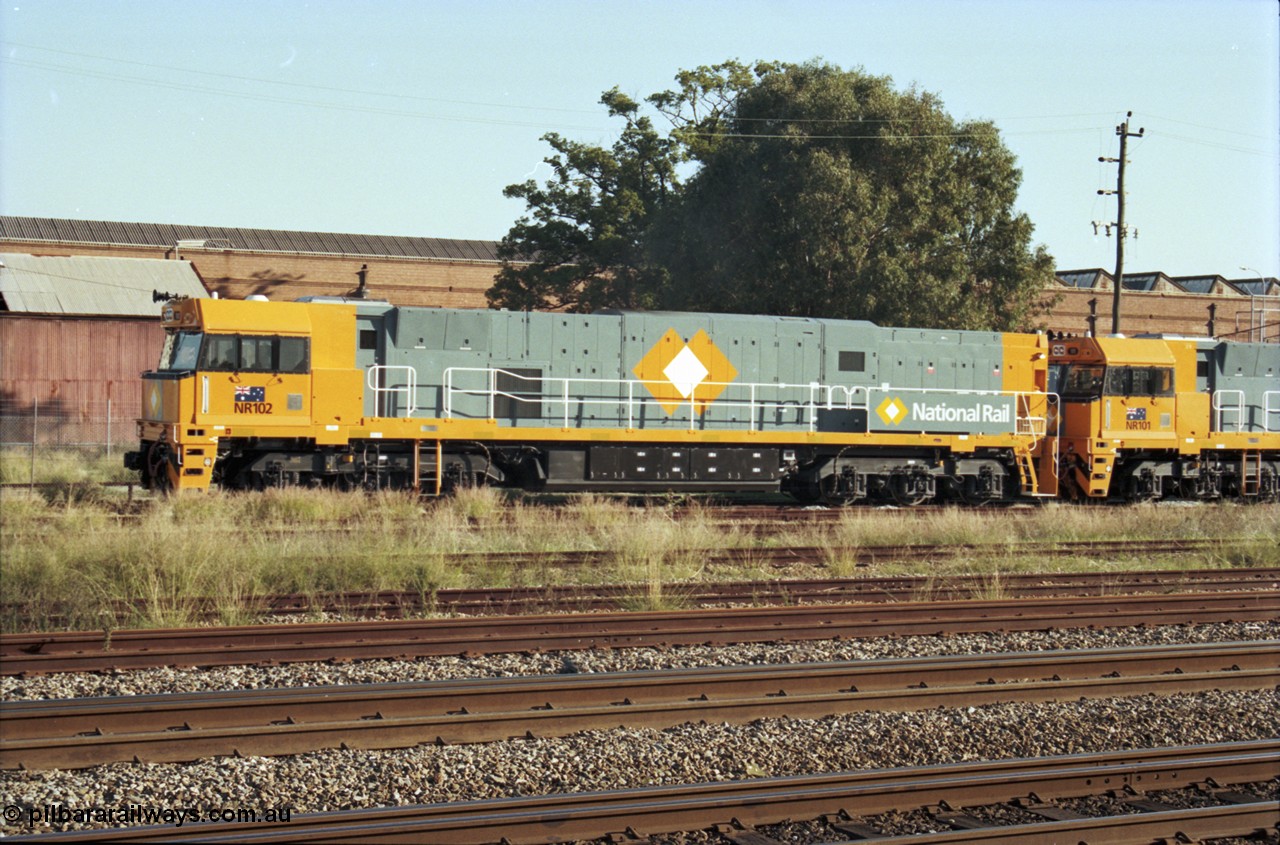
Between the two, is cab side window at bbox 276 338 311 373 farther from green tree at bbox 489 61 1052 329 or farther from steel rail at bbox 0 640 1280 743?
green tree at bbox 489 61 1052 329

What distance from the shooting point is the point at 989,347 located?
22516mm

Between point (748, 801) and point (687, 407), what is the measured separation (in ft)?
48.3

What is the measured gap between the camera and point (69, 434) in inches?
1371

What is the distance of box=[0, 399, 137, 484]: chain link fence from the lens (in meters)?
27.3

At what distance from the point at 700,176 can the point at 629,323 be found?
13.6 meters

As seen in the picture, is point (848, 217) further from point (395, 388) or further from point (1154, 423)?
point (395, 388)

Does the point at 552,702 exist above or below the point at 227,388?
below

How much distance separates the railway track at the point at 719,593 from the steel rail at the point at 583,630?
0.81 m

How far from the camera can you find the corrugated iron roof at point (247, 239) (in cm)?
4959

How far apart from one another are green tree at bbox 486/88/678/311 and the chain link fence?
1249 centimetres

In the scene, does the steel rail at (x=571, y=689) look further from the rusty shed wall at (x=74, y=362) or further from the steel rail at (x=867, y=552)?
the rusty shed wall at (x=74, y=362)

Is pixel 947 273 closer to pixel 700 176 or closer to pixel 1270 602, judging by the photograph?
pixel 700 176

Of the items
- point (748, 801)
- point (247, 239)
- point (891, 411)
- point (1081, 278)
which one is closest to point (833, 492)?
point (891, 411)

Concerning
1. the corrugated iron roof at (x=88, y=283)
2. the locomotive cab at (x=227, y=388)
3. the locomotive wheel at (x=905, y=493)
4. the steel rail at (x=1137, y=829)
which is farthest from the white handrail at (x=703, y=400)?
the corrugated iron roof at (x=88, y=283)
